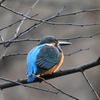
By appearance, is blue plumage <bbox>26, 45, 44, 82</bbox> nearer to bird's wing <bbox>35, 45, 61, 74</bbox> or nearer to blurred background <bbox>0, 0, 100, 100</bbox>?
bird's wing <bbox>35, 45, 61, 74</bbox>

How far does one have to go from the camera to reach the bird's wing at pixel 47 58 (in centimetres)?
268

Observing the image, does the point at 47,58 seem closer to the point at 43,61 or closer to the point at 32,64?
the point at 43,61

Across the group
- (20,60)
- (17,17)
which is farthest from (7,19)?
(20,60)

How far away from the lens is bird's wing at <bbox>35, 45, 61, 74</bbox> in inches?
106

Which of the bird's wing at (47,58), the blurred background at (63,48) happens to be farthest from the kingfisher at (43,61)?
the blurred background at (63,48)

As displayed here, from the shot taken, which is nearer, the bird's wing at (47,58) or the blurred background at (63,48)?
the bird's wing at (47,58)

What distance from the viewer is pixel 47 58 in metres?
2.81

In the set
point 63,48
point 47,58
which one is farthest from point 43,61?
point 63,48

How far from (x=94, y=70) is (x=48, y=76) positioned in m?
4.56

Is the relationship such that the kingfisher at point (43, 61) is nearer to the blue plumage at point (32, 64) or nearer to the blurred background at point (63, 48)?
the blue plumage at point (32, 64)

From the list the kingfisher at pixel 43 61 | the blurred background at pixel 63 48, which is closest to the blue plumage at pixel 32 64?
the kingfisher at pixel 43 61

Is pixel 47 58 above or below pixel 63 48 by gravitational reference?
above

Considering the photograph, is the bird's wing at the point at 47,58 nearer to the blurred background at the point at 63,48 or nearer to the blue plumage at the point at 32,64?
the blue plumage at the point at 32,64

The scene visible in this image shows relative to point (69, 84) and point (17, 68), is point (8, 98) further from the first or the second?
point (69, 84)
